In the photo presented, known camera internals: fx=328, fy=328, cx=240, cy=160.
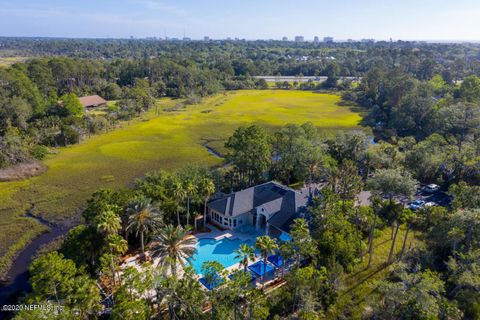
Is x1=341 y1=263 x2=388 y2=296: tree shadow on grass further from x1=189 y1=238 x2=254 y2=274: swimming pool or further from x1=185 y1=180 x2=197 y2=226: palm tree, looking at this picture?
x1=185 y1=180 x2=197 y2=226: palm tree

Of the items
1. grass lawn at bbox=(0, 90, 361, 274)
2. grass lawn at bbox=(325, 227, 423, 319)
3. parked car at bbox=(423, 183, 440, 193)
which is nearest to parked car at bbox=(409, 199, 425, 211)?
parked car at bbox=(423, 183, 440, 193)

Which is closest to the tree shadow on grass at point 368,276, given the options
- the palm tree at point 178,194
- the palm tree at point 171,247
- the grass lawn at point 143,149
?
the palm tree at point 171,247

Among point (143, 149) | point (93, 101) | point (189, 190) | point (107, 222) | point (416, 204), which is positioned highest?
point (107, 222)

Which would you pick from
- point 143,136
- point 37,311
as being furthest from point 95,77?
point 37,311

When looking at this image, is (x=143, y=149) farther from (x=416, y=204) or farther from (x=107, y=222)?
(x=416, y=204)

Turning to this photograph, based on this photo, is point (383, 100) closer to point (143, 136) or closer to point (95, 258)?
point (143, 136)

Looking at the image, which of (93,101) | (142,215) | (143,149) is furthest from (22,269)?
(93,101)
